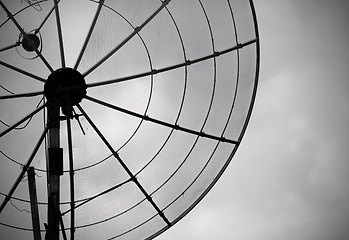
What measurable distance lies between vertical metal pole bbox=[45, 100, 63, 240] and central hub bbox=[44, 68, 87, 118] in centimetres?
12

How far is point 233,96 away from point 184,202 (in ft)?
7.07

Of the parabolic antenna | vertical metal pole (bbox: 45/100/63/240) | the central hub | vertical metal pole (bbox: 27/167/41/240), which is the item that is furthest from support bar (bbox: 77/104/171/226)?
vertical metal pole (bbox: 27/167/41/240)

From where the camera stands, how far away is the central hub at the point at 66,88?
750cm

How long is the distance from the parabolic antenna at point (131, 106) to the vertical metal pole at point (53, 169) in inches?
50.7

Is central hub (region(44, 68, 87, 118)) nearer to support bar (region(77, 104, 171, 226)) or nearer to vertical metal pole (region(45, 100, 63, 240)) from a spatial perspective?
vertical metal pole (region(45, 100, 63, 240))

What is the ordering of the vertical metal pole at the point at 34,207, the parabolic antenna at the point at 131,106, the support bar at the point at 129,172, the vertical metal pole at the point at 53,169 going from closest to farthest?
1. the vertical metal pole at the point at 53,169
2. the vertical metal pole at the point at 34,207
3. the parabolic antenna at the point at 131,106
4. the support bar at the point at 129,172

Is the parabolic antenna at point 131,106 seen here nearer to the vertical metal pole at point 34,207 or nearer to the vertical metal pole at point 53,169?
the vertical metal pole at point 34,207

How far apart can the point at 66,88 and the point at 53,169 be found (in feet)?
4.52

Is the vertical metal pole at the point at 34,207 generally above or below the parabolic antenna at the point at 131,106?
below

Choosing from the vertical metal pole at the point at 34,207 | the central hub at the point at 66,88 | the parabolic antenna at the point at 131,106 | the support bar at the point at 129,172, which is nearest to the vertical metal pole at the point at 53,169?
the central hub at the point at 66,88

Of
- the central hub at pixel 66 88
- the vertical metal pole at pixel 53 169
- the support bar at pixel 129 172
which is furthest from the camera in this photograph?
the support bar at pixel 129 172

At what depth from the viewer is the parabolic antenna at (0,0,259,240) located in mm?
8672

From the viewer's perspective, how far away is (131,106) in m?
9.24

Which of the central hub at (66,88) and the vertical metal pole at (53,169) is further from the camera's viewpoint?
the central hub at (66,88)
